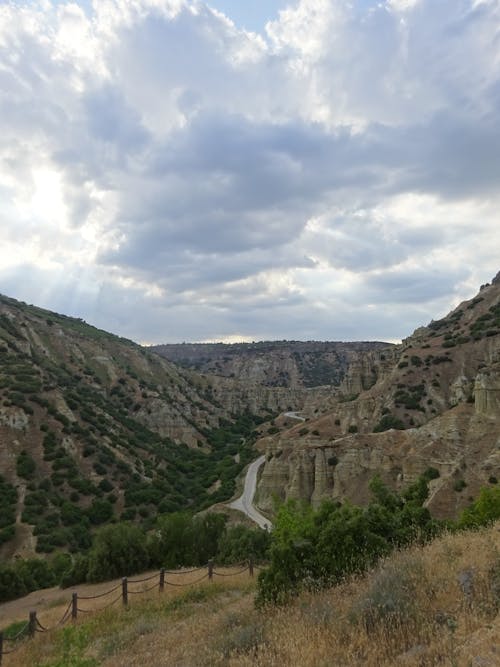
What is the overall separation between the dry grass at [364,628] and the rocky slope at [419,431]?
2074 cm

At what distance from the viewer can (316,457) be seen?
44.5m

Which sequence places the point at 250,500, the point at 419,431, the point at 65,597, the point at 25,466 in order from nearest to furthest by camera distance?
the point at 65,597 < the point at 419,431 < the point at 25,466 < the point at 250,500

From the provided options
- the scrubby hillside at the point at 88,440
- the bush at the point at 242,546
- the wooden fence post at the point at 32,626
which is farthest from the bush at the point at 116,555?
the scrubby hillside at the point at 88,440

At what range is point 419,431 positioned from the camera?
3844cm

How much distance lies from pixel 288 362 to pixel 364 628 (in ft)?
508

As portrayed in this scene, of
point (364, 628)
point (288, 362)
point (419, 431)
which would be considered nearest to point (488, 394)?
point (419, 431)

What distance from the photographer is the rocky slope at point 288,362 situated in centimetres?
15200

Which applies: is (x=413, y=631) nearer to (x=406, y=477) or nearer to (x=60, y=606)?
(x=60, y=606)

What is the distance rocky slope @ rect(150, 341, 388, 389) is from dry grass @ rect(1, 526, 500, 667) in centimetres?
13259

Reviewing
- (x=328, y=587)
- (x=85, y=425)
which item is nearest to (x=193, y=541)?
(x=328, y=587)

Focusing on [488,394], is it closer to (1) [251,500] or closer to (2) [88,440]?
(1) [251,500]

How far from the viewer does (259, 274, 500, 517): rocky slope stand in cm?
3141

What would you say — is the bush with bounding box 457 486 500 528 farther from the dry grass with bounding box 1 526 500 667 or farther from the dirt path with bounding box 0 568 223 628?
the dirt path with bounding box 0 568 223 628

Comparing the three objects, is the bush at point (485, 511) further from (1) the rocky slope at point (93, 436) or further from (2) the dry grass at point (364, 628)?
(1) the rocky slope at point (93, 436)
